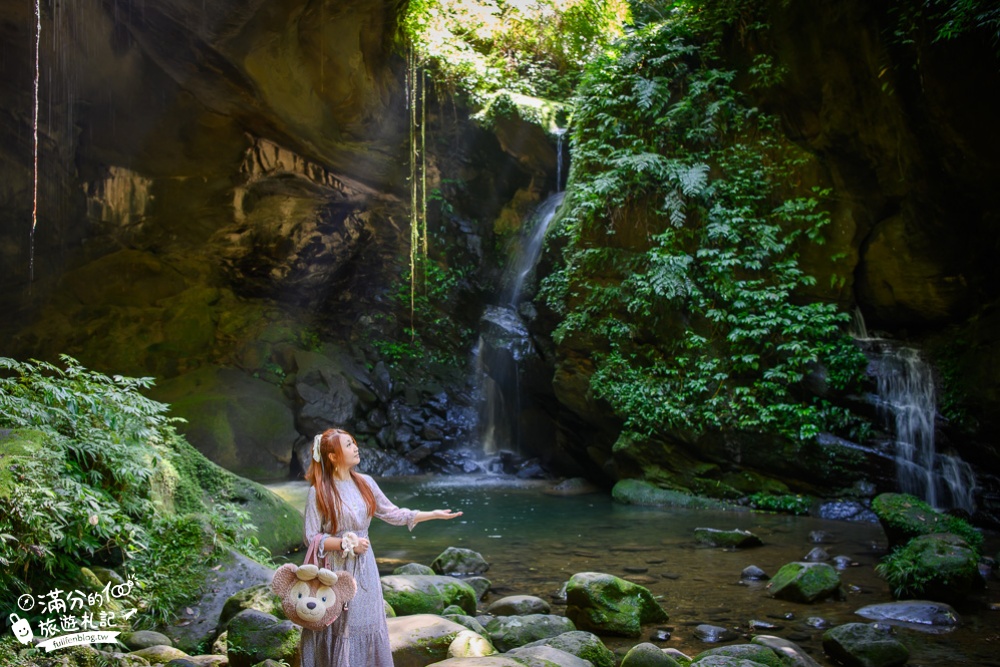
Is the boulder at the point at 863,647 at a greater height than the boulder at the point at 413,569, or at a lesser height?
lesser

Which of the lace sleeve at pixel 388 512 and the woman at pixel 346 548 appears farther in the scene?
the lace sleeve at pixel 388 512

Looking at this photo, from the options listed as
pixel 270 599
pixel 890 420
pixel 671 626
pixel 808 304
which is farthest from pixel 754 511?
pixel 270 599

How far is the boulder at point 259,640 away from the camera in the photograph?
3.65 meters

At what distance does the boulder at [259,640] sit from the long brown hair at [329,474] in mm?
880

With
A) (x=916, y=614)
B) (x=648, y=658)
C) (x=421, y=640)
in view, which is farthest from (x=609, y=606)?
(x=916, y=614)

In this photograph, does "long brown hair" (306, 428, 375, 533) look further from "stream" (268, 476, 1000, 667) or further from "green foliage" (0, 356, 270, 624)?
"stream" (268, 476, 1000, 667)

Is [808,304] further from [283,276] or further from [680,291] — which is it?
[283,276]

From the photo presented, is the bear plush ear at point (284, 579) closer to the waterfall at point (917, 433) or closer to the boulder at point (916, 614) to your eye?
the boulder at point (916, 614)

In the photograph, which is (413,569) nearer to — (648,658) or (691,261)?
(648,658)

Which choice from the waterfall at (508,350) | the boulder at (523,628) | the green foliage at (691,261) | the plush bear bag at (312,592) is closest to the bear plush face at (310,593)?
the plush bear bag at (312,592)

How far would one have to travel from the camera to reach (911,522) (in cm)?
700

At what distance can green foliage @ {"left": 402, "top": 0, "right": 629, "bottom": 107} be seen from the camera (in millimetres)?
15602

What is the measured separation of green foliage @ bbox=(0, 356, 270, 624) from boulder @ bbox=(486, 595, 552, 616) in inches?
86.6

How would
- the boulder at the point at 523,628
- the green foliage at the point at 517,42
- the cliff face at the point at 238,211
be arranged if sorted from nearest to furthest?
the boulder at the point at 523,628
the cliff face at the point at 238,211
the green foliage at the point at 517,42
